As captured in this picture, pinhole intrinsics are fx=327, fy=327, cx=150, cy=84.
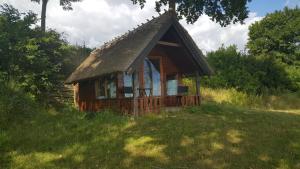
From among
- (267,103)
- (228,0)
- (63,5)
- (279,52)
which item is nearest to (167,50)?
(228,0)

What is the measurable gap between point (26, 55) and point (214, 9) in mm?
13868

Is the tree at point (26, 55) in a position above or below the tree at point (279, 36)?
below

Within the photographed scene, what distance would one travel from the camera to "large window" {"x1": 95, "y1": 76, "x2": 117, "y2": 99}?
1880 cm

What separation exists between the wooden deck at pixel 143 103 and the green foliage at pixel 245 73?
930 centimetres

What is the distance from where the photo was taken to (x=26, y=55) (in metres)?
19.1

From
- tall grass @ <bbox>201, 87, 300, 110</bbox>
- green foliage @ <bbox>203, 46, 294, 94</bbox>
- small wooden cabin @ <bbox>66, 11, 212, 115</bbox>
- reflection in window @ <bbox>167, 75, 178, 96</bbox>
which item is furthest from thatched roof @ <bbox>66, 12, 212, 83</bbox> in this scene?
green foliage @ <bbox>203, 46, 294, 94</bbox>

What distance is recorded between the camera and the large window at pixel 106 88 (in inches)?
740

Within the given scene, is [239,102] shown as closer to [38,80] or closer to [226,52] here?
[226,52]

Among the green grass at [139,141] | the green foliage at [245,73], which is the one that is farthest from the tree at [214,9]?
the green grass at [139,141]

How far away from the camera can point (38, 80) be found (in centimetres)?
1989

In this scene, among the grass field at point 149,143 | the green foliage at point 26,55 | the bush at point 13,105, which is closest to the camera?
the grass field at point 149,143

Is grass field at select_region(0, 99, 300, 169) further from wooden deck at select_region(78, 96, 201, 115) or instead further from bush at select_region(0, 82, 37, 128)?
wooden deck at select_region(78, 96, 201, 115)

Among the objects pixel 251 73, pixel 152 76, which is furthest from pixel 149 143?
pixel 251 73

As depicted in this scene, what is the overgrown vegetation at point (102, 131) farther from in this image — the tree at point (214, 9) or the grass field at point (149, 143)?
the tree at point (214, 9)
